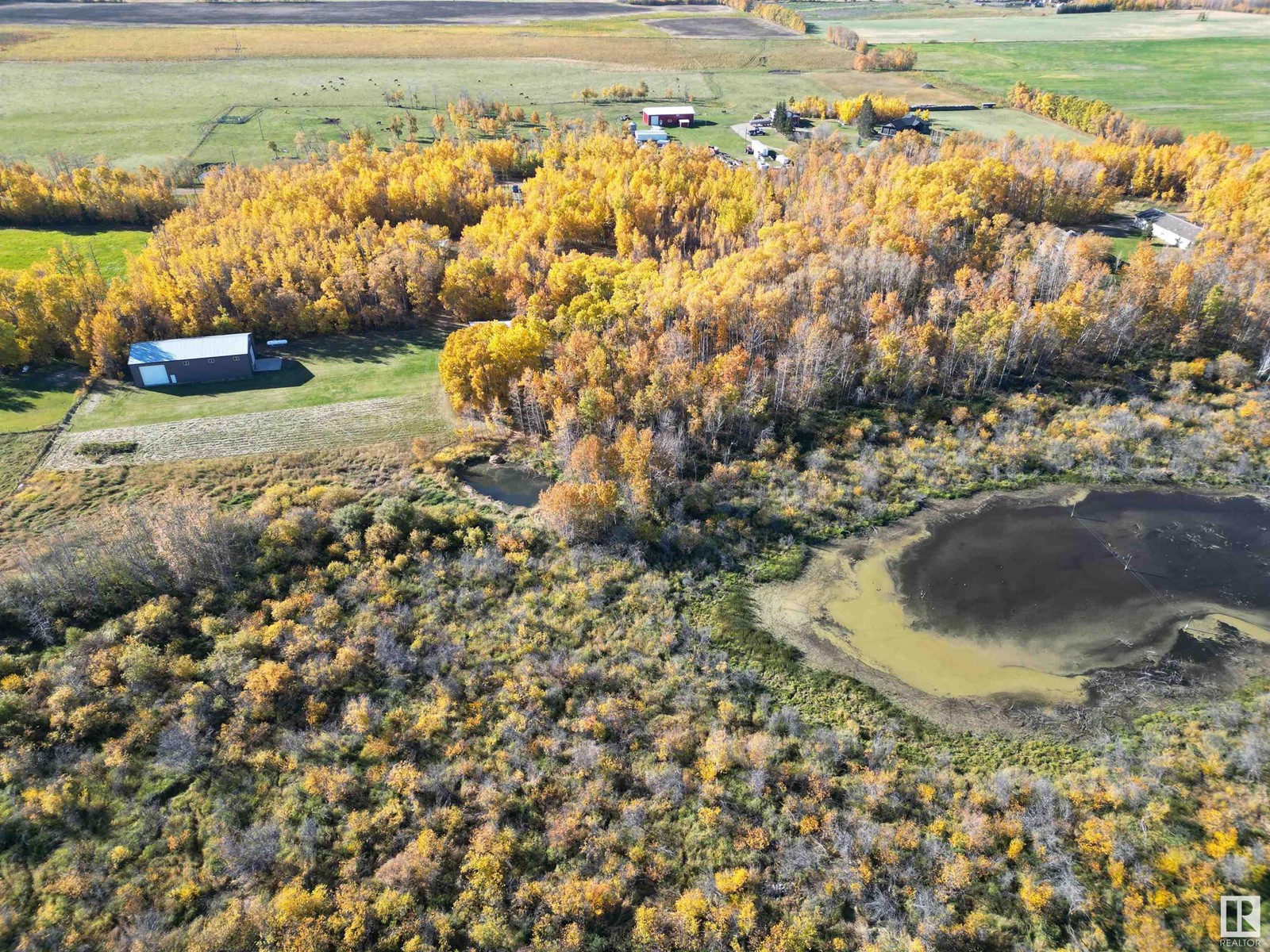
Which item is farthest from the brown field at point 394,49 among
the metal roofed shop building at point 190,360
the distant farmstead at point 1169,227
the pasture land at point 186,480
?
the pasture land at point 186,480

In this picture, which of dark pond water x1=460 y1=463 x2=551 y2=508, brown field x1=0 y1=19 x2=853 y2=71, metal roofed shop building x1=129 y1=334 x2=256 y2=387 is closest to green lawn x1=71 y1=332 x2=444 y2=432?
metal roofed shop building x1=129 y1=334 x2=256 y2=387

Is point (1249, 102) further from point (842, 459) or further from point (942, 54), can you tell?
point (842, 459)

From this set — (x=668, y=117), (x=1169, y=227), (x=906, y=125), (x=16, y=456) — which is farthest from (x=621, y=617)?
(x=906, y=125)

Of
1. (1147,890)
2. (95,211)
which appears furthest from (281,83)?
(1147,890)

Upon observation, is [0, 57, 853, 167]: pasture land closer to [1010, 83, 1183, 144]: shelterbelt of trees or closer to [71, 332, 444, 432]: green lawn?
[1010, 83, 1183, 144]: shelterbelt of trees

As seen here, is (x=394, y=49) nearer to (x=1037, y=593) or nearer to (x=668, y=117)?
(x=668, y=117)

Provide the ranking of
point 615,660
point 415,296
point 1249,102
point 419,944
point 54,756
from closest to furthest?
point 419,944 < point 54,756 < point 615,660 < point 415,296 < point 1249,102

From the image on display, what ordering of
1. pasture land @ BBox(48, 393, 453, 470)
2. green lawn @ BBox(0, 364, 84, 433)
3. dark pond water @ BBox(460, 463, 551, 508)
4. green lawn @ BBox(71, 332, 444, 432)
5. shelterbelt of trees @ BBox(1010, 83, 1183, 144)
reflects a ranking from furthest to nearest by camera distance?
shelterbelt of trees @ BBox(1010, 83, 1183, 144) < green lawn @ BBox(71, 332, 444, 432) < green lawn @ BBox(0, 364, 84, 433) < pasture land @ BBox(48, 393, 453, 470) < dark pond water @ BBox(460, 463, 551, 508)

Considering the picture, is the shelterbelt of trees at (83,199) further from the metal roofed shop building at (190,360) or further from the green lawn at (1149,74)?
the green lawn at (1149,74)
